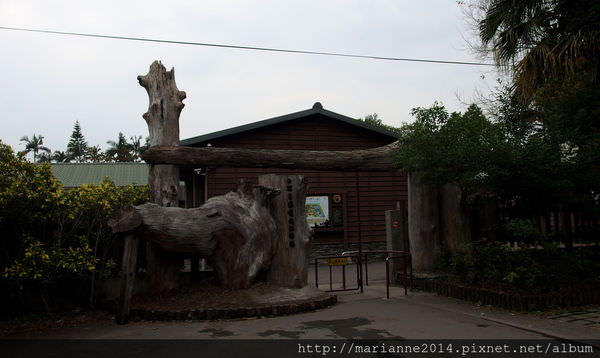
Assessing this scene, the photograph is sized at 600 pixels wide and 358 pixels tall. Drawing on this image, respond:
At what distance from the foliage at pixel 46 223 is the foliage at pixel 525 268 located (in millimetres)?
6141

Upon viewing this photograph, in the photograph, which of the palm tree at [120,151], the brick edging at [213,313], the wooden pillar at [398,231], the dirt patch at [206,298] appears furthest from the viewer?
the palm tree at [120,151]

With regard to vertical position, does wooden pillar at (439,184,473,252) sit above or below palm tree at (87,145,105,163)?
below

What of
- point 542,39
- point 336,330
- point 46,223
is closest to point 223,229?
point 336,330

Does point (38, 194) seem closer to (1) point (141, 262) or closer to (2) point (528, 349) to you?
(1) point (141, 262)

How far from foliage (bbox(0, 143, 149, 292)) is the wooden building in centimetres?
822

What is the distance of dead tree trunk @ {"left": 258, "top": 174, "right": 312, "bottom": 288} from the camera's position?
9.09m

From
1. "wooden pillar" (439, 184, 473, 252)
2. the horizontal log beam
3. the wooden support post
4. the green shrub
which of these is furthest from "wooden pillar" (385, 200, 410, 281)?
the green shrub

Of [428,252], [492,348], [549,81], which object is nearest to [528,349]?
[492,348]

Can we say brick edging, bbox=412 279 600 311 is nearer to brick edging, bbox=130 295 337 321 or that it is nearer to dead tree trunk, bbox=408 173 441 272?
dead tree trunk, bbox=408 173 441 272

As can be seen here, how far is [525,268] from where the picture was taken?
8.00m

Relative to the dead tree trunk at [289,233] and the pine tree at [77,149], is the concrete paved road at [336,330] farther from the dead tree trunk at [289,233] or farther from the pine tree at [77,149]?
the pine tree at [77,149]

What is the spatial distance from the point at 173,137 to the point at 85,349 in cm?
447

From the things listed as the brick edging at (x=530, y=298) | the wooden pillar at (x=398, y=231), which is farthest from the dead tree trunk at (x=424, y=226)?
the brick edging at (x=530, y=298)

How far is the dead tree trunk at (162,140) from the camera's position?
8.62 meters
